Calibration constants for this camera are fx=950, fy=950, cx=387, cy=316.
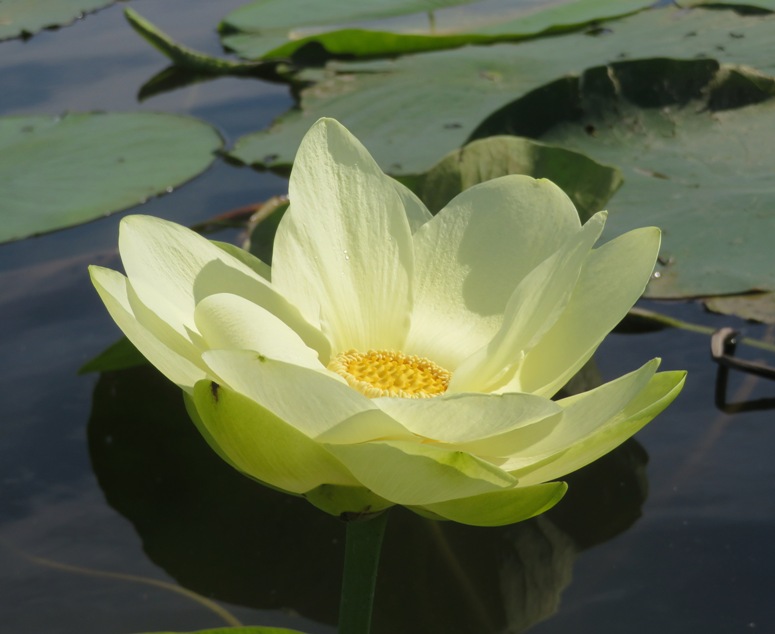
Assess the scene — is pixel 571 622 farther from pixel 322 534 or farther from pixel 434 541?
pixel 322 534

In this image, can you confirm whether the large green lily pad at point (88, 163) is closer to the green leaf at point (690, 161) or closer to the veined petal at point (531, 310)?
the green leaf at point (690, 161)

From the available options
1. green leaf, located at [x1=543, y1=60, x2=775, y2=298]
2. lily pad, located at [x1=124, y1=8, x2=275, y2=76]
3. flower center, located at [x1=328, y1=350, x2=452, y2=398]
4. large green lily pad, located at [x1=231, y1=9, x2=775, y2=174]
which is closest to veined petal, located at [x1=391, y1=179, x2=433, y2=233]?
flower center, located at [x1=328, y1=350, x2=452, y2=398]

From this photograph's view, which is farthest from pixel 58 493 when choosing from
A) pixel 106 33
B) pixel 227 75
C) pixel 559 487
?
pixel 106 33

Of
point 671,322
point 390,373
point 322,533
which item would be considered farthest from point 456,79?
point 390,373

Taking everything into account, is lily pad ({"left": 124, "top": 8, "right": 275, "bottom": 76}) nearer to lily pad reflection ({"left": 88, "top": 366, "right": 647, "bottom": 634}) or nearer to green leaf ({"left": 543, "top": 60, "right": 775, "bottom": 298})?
green leaf ({"left": 543, "top": 60, "right": 775, "bottom": 298})

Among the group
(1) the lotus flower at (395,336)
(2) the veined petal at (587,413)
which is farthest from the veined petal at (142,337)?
(2) the veined petal at (587,413)

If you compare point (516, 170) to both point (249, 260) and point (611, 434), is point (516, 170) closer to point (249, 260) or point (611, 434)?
point (249, 260)

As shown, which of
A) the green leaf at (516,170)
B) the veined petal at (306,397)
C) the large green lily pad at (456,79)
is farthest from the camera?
the large green lily pad at (456,79)
